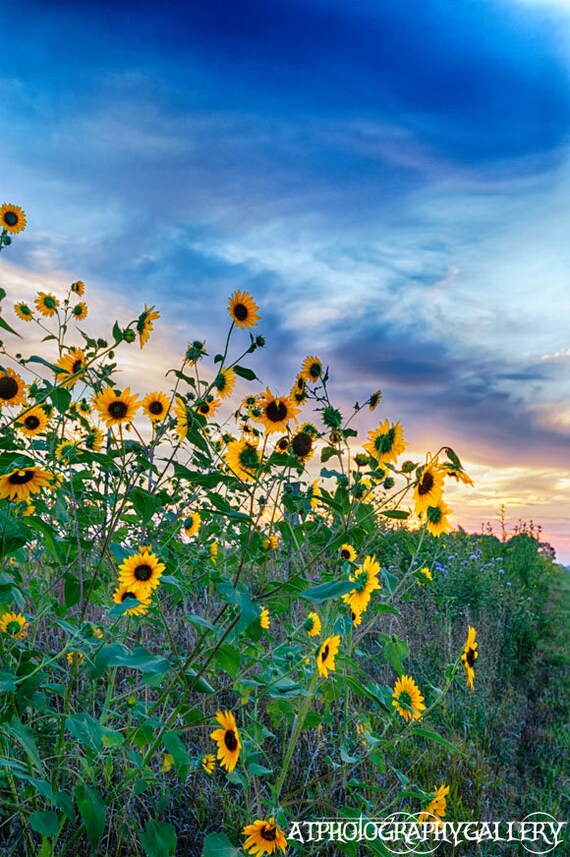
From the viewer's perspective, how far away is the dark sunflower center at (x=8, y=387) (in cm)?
246

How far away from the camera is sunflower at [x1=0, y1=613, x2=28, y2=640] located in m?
2.15

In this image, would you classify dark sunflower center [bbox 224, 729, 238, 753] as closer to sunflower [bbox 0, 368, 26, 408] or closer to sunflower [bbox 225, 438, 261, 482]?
sunflower [bbox 225, 438, 261, 482]

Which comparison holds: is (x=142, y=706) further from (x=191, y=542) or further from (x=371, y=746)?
(x=191, y=542)

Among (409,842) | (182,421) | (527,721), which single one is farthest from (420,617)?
(182,421)

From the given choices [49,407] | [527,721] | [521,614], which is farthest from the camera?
[521,614]

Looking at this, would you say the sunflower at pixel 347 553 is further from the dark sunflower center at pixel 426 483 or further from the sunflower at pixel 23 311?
the sunflower at pixel 23 311

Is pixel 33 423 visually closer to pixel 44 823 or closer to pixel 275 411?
pixel 275 411

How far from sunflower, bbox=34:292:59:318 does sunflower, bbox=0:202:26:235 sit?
2.17 feet

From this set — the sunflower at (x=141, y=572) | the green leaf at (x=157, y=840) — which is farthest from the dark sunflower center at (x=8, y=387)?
the green leaf at (x=157, y=840)

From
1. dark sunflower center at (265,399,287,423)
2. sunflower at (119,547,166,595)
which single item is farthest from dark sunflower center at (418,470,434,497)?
sunflower at (119,547,166,595)

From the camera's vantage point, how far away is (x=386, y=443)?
2.21m

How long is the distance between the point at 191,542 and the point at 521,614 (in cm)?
434

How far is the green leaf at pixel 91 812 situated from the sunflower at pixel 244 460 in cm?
93

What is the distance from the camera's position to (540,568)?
32.7 feet
